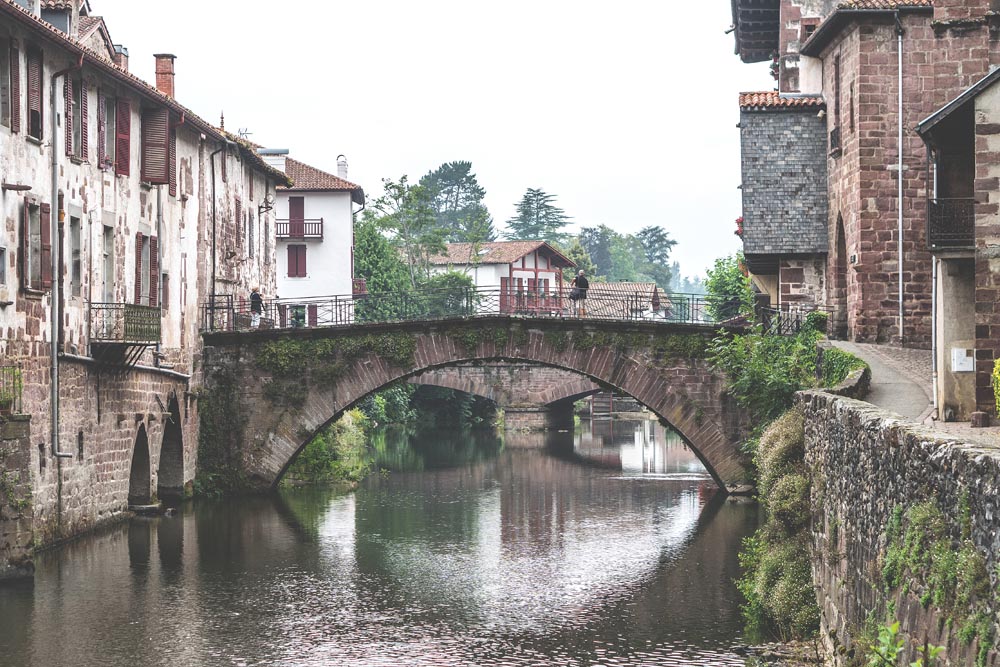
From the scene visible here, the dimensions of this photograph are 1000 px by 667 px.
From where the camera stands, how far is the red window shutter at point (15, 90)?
25.0 metres

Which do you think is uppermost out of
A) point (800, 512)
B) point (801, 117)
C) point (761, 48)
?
point (761, 48)

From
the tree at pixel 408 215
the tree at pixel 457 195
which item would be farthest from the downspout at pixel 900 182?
the tree at pixel 457 195

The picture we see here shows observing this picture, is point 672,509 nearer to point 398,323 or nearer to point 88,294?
point 398,323

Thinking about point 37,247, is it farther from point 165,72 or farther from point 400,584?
point 165,72

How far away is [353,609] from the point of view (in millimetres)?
22656

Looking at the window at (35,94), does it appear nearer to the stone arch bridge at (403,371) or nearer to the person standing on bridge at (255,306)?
the stone arch bridge at (403,371)

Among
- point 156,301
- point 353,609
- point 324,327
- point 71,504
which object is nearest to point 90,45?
point 156,301

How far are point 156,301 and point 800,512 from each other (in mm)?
Answer: 18325

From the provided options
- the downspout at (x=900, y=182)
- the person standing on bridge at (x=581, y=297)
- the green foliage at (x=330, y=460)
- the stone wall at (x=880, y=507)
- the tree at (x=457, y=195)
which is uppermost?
the tree at (x=457, y=195)

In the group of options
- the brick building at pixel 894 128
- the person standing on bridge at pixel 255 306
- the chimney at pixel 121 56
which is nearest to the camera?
the brick building at pixel 894 128

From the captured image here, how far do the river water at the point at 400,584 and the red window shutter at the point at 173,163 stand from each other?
301 inches

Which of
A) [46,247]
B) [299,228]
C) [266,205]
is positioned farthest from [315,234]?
[46,247]

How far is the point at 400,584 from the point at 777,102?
1642 centimetres

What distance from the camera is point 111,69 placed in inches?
1154
